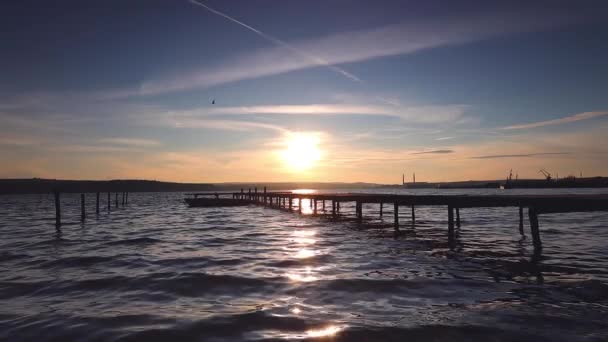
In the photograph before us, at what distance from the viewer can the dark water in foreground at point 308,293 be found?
652 centimetres

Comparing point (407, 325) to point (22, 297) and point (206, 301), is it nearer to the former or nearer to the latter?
point (206, 301)

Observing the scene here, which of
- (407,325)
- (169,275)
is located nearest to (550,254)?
(407,325)

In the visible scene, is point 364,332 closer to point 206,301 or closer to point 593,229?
point 206,301

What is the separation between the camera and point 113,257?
48.9ft

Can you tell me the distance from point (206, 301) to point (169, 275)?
3.43m

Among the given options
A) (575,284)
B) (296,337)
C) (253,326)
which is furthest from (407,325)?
(575,284)

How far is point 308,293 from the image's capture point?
29.3 feet

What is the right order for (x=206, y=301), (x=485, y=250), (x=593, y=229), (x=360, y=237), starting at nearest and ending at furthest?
(x=206, y=301) → (x=485, y=250) → (x=360, y=237) → (x=593, y=229)

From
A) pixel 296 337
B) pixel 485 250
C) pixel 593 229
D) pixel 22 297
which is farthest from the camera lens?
pixel 593 229

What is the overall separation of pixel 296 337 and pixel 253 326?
3.20ft

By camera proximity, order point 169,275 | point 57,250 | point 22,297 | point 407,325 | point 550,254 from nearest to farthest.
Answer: point 407,325, point 22,297, point 169,275, point 550,254, point 57,250

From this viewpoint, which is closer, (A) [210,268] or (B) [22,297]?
(B) [22,297]

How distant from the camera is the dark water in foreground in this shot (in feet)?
21.4

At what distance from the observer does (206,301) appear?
8.48 metres
